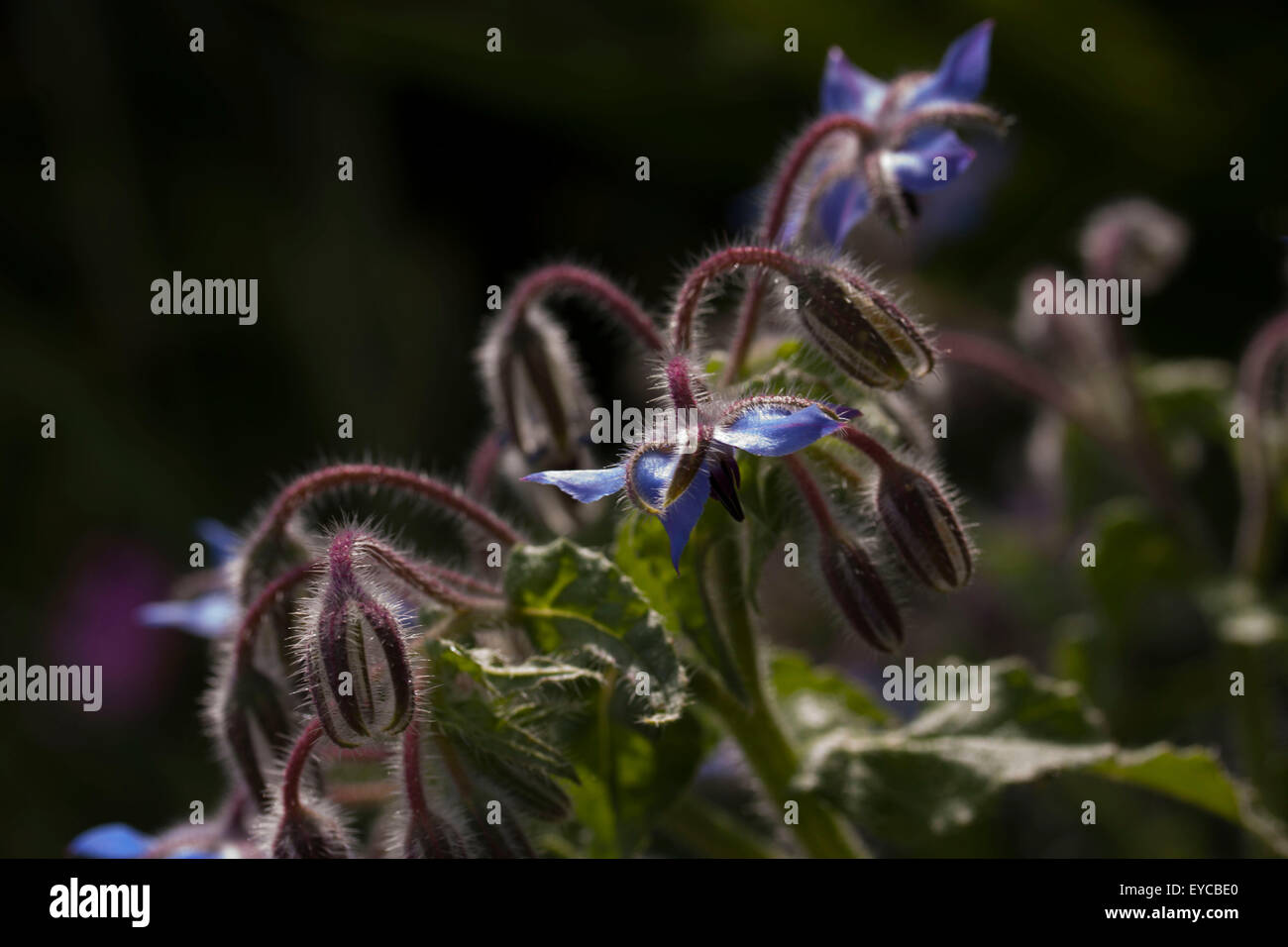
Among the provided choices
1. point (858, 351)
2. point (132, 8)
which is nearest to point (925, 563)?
point (858, 351)

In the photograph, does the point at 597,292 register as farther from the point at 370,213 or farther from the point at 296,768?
the point at 370,213

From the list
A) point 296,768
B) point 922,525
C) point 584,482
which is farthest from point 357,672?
point 922,525

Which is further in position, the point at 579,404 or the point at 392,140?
the point at 392,140

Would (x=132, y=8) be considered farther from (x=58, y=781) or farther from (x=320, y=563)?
(x=320, y=563)

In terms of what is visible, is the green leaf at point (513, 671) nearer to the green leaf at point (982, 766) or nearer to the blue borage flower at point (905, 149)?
the green leaf at point (982, 766)

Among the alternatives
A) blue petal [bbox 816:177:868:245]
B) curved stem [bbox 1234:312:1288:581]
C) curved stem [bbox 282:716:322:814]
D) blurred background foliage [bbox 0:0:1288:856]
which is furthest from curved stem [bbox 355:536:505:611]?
blurred background foliage [bbox 0:0:1288:856]

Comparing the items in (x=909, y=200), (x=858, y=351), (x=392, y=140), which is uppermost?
(x=392, y=140)

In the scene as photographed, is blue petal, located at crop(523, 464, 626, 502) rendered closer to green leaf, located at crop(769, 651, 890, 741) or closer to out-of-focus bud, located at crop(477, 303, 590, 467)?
out-of-focus bud, located at crop(477, 303, 590, 467)
